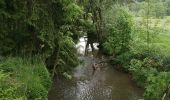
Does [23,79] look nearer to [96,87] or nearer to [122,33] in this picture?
[96,87]

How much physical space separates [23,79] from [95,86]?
998cm

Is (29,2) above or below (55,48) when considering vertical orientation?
above

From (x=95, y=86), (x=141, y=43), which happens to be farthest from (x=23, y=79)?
(x=141, y=43)

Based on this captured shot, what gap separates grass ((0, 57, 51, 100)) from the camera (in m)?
13.3

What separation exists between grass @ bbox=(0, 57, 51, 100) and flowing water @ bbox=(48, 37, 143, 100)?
3134 mm

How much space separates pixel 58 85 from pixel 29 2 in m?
7.20

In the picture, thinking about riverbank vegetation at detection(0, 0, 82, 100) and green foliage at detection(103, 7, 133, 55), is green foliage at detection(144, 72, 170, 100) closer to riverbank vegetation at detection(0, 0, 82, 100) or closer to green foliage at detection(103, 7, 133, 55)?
riverbank vegetation at detection(0, 0, 82, 100)

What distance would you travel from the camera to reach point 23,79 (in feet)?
52.5

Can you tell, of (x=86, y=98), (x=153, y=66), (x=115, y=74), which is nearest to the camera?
(x=86, y=98)

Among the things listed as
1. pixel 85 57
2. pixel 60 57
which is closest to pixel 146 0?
pixel 85 57

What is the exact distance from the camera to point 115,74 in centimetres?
2900

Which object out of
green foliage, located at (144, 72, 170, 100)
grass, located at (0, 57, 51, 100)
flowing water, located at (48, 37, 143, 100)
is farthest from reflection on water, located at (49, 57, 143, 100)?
green foliage, located at (144, 72, 170, 100)

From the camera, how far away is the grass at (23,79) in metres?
13.3

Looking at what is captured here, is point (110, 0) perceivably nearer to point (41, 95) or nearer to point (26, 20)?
point (26, 20)
